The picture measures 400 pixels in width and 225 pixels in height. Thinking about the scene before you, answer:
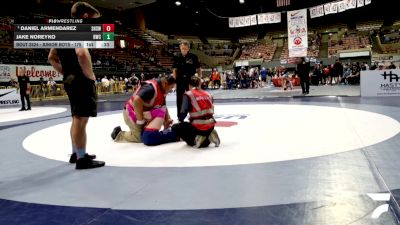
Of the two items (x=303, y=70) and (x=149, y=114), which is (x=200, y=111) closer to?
(x=149, y=114)

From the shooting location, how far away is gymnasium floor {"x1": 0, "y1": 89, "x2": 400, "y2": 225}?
1.93 meters

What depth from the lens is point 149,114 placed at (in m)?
4.20

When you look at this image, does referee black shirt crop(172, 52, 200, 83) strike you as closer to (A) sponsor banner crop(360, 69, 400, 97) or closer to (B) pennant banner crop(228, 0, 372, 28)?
(A) sponsor banner crop(360, 69, 400, 97)

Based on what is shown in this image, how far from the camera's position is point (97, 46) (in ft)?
9.63

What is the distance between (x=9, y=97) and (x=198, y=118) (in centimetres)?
1221

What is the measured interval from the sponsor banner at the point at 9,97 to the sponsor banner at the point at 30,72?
436 centimetres

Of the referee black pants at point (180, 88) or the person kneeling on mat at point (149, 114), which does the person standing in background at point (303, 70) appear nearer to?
the referee black pants at point (180, 88)

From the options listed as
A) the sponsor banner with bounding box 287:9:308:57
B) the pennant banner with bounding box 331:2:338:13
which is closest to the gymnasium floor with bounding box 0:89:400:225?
the sponsor banner with bounding box 287:9:308:57

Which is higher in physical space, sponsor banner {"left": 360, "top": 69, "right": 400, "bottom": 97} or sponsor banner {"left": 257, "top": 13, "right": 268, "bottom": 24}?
sponsor banner {"left": 257, "top": 13, "right": 268, "bottom": 24}

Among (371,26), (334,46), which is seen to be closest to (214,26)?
(334,46)

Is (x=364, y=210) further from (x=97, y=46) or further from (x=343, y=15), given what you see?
(x=343, y=15)
